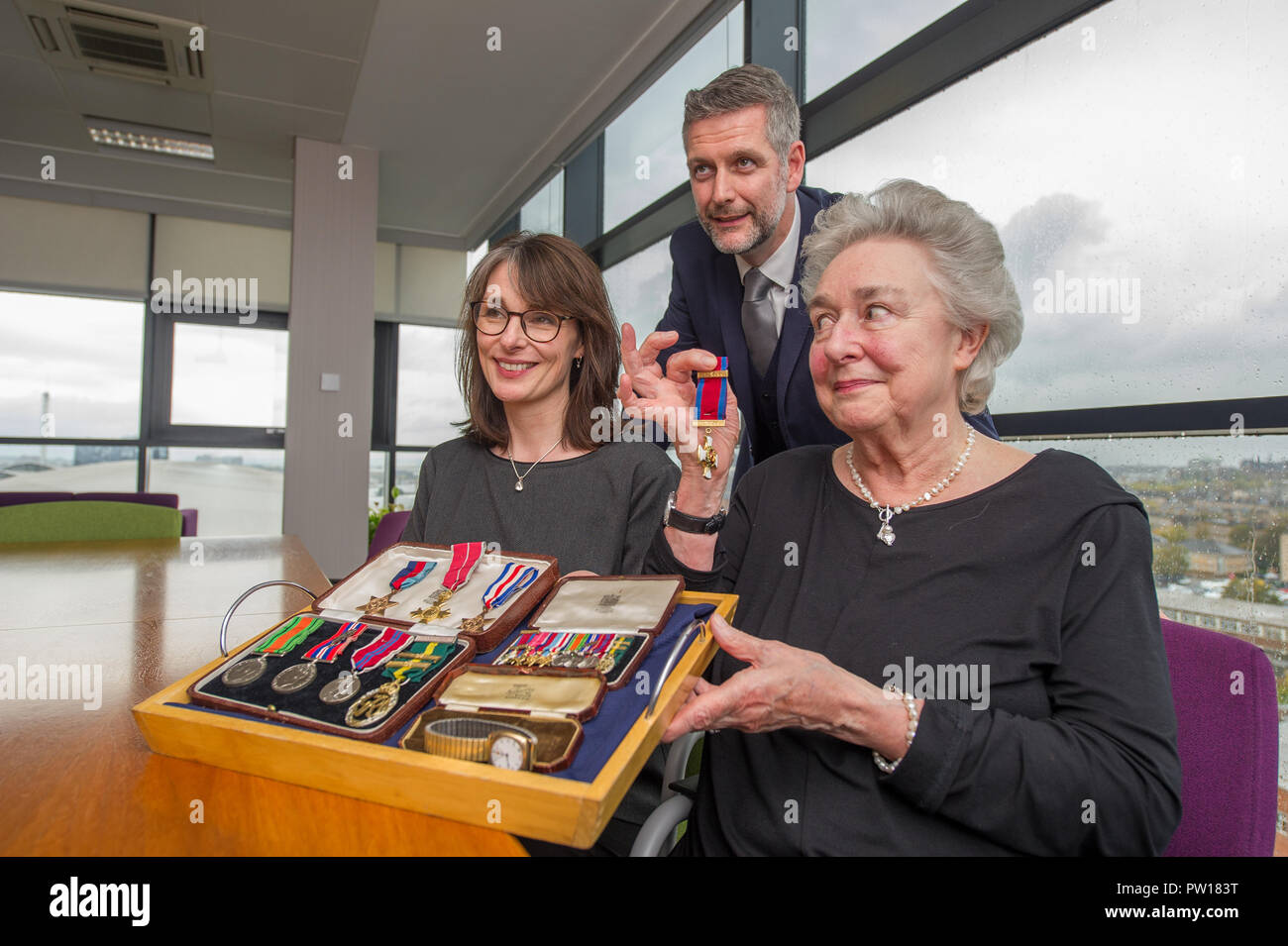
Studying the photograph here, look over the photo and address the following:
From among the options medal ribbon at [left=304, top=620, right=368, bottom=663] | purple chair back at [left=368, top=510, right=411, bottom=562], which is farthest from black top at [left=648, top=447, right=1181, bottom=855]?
purple chair back at [left=368, top=510, right=411, bottom=562]

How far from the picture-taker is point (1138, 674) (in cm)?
101

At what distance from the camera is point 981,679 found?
1.09m

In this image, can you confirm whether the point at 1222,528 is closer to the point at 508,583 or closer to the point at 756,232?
the point at 756,232

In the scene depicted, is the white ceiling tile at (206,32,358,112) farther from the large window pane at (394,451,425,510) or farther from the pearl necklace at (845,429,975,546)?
the pearl necklace at (845,429,975,546)

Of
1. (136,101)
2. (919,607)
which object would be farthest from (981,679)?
(136,101)

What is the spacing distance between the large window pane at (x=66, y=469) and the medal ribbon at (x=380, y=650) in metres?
7.70

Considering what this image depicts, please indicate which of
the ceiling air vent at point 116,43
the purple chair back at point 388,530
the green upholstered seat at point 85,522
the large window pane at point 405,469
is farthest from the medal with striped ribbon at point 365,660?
the large window pane at point 405,469

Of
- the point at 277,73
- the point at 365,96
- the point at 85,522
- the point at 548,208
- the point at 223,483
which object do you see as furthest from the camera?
the point at 223,483

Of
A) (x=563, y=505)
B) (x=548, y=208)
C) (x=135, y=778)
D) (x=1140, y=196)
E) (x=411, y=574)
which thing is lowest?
(x=135, y=778)

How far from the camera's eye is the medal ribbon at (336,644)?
3.20 ft

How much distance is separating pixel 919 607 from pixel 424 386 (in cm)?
867

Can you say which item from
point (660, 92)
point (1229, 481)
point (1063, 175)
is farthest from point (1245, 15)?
point (660, 92)

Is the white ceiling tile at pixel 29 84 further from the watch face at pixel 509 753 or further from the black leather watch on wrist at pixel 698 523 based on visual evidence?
the watch face at pixel 509 753

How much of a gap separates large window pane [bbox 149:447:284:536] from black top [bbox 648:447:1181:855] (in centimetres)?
788
